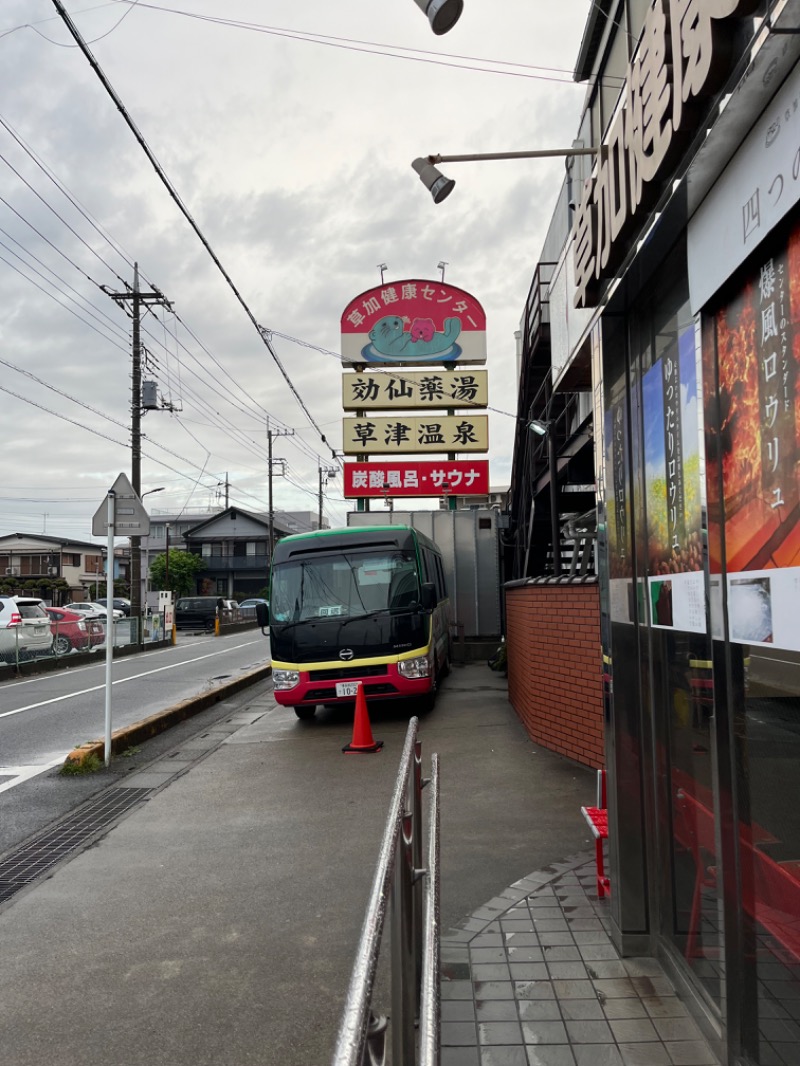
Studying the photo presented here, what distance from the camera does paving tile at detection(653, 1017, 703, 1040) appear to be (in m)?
3.21

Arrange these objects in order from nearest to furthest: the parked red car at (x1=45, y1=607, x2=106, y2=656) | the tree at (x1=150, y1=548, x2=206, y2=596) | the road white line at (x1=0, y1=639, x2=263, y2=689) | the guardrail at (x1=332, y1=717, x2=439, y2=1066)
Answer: the guardrail at (x1=332, y1=717, x2=439, y2=1066), the road white line at (x1=0, y1=639, x2=263, y2=689), the parked red car at (x1=45, y1=607, x2=106, y2=656), the tree at (x1=150, y1=548, x2=206, y2=596)

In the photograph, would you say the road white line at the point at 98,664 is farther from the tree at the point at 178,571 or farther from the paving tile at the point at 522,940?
the tree at the point at 178,571

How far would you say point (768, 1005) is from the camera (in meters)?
2.68

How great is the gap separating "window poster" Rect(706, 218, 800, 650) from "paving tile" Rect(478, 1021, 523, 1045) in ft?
5.98

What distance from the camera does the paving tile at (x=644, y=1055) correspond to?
304 centimetres

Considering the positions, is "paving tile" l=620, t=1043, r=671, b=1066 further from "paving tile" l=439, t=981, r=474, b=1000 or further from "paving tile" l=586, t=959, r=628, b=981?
"paving tile" l=439, t=981, r=474, b=1000

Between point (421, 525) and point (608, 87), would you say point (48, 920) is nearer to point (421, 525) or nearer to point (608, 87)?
point (608, 87)

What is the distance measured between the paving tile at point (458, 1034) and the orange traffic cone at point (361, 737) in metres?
6.14

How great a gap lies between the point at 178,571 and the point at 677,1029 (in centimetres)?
6346

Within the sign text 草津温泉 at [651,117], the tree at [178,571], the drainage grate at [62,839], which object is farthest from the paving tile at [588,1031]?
the tree at [178,571]

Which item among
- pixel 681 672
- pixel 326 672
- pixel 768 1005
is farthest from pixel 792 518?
pixel 326 672

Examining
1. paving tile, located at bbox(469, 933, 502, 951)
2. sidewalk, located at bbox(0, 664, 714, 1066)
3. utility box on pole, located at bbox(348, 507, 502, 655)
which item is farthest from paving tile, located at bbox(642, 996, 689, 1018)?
utility box on pole, located at bbox(348, 507, 502, 655)

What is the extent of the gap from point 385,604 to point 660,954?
310 inches

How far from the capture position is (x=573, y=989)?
363cm
